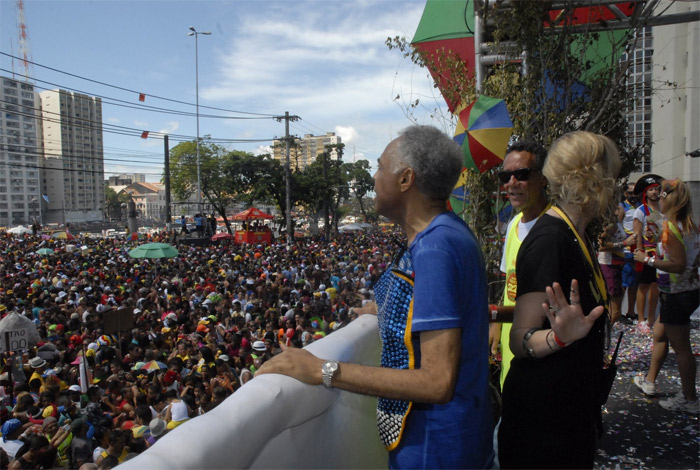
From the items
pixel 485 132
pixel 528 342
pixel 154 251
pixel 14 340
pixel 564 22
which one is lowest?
pixel 14 340

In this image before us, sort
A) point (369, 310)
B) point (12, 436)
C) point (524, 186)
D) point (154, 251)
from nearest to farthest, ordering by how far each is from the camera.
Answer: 1. point (369, 310)
2. point (524, 186)
3. point (12, 436)
4. point (154, 251)

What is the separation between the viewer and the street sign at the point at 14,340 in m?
7.64

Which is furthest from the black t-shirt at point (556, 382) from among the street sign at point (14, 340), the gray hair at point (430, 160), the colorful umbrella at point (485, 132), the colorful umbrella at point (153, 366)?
the street sign at point (14, 340)

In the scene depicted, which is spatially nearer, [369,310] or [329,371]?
[329,371]

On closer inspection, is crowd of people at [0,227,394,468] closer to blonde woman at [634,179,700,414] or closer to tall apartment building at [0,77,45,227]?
blonde woman at [634,179,700,414]

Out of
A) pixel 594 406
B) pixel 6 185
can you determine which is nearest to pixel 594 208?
pixel 594 406

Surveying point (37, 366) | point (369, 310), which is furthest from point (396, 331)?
point (37, 366)

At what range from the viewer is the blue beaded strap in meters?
1.29

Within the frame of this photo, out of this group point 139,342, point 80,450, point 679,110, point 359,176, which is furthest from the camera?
point 359,176

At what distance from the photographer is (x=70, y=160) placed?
10669 cm

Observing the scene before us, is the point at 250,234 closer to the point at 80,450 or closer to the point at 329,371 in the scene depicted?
the point at 80,450

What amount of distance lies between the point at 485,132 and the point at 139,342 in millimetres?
7415

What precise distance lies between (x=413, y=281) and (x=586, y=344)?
24.3 inches

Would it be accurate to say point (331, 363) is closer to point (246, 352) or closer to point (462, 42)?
point (462, 42)
